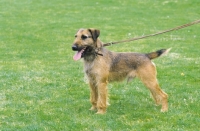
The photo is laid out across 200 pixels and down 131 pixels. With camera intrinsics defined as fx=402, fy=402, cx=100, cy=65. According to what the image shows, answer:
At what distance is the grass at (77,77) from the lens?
7.68 meters

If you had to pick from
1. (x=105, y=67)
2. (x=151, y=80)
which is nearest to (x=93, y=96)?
(x=105, y=67)

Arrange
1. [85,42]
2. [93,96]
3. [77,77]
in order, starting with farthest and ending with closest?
1. [77,77]
2. [93,96]
3. [85,42]

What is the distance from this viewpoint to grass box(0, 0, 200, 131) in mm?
7676

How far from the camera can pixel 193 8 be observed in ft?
93.2

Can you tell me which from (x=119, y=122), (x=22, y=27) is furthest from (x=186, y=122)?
(x=22, y=27)

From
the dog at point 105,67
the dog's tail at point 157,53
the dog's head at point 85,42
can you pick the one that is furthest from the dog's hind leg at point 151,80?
the dog's head at point 85,42

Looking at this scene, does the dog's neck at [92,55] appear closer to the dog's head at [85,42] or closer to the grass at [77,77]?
the dog's head at [85,42]

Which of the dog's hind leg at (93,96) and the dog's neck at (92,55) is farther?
the dog's hind leg at (93,96)

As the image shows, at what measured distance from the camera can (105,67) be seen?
816cm

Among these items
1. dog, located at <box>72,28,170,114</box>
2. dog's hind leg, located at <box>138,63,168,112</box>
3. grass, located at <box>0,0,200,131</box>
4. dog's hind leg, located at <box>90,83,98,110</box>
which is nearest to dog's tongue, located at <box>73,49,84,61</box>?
dog, located at <box>72,28,170,114</box>

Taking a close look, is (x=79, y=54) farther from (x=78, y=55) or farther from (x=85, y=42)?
(x=85, y=42)

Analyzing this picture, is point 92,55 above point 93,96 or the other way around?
above

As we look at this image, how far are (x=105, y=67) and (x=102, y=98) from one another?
63 cm

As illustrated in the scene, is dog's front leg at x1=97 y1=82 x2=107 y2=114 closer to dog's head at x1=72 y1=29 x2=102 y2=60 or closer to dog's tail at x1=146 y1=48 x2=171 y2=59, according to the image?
dog's head at x1=72 y1=29 x2=102 y2=60
